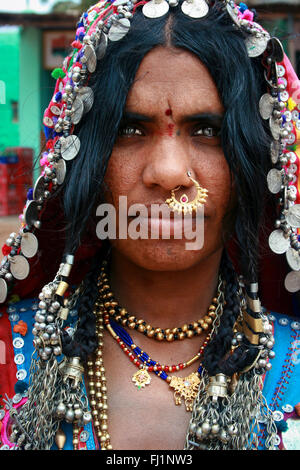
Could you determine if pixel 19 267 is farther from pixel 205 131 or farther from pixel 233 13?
pixel 233 13

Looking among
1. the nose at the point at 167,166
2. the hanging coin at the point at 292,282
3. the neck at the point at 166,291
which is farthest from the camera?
the hanging coin at the point at 292,282

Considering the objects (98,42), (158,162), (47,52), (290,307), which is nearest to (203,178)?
(158,162)

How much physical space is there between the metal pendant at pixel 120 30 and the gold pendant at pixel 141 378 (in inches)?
32.4

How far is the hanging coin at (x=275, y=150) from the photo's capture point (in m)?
1.31

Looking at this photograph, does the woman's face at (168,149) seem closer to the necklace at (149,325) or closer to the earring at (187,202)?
the earring at (187,202)

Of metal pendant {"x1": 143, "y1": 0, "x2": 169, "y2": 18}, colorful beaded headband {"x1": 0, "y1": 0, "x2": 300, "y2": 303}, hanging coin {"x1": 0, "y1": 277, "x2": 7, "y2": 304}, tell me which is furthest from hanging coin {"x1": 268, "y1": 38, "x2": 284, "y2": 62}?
hanging coin {"x1": 0, "y1": 277, "x2": 7, "y2": 304}

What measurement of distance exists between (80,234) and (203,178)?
1.11 feet

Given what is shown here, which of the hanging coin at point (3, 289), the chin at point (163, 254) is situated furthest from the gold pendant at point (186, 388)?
the hanging coin at point (3, 289)

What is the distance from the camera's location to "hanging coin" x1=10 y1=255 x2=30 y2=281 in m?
1.40

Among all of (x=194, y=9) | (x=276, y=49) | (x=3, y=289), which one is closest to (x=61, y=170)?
(x=3, y=289)

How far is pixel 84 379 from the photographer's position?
4.29ft

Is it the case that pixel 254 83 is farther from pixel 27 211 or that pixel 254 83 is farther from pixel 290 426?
pixel 290 426

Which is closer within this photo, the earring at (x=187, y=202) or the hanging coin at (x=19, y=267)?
the earring at (x=187, y=202)

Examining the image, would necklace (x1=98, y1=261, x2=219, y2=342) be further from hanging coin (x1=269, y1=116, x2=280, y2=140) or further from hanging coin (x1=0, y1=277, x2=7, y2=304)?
hanging coin (x1=269, y1=116, x2=280, y2=140)
